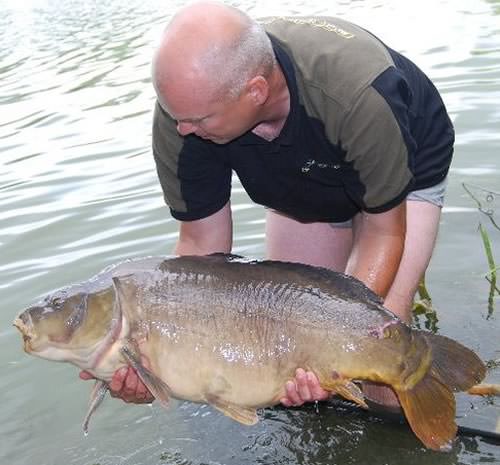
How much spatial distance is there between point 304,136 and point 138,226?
3149 mm

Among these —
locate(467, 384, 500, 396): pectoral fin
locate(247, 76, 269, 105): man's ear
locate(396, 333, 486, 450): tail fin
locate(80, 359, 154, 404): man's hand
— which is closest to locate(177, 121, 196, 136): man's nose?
locate(247, 76, 269, 105): man's ear

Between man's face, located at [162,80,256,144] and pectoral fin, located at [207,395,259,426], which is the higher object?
man's face, located at [162,80,256,144]

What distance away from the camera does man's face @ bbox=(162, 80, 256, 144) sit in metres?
3.09

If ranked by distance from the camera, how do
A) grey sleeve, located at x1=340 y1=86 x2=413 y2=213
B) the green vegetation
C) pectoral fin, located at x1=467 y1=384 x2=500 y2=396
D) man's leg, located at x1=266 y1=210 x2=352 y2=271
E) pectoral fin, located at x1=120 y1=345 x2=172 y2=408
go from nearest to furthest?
pectoral fin, located at x1=120 y1=345 x2=172 y2=408, grey sleeve, located at x1=340 y1=86 x2=413 y2=213, pectoral fin, located at x1=467 y1=384 x2=500 y2=396, man's leg, located at x1=266 y1=210 x2=352 y2=271, the green vegetation

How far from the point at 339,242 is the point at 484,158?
2736 mm

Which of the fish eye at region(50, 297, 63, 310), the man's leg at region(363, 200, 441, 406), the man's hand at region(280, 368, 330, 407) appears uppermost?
the fish eye at region(50, 297, 63, 310)

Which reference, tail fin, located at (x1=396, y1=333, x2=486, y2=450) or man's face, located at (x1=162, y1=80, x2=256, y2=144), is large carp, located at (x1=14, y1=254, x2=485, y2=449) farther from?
man's face, located at (x1=162, y1=80, x2=256, y2=144)

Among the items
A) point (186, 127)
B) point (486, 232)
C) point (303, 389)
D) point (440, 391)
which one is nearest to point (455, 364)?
point (440, 391)

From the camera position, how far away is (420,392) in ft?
9.92

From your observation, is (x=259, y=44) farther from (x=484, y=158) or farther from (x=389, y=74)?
(x=484, y=158)

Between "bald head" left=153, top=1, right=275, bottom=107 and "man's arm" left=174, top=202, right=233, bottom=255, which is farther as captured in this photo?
"man's arm" left=174, top=202, right=233, bottom=255

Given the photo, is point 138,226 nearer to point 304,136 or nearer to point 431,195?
point 431,195

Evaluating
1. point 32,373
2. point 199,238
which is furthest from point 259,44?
point 32,373

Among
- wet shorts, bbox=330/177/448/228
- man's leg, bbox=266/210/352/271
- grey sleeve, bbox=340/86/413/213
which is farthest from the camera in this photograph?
man's leg, bbox=266/210/352/271
